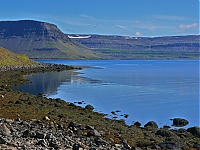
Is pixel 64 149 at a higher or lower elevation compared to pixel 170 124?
higher

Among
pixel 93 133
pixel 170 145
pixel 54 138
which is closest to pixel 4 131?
pixel 54 138

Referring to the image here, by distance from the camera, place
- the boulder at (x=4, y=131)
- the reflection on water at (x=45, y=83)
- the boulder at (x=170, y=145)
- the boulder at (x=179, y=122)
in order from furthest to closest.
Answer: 1. the reflection on water at (x=45, y=83)
2. the boulder at (x=179, y=122)
3. the boulder at (x=170, y=145)
4. the boulder at (x=4, y=131)

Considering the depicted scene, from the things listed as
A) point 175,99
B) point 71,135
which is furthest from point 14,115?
point 175,99

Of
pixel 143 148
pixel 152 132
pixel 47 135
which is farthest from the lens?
pixel 152 132

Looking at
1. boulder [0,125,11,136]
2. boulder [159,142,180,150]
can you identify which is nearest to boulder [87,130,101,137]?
boulder [159,142,180,150]

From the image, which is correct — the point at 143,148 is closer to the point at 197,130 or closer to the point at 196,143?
the point at 196,143

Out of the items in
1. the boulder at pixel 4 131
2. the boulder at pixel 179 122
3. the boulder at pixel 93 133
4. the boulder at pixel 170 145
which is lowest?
the boulder at pixel 179 122

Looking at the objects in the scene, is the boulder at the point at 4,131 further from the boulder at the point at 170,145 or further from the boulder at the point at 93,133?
the boulder at the point at 170,145

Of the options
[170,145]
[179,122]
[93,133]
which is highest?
[93,133]

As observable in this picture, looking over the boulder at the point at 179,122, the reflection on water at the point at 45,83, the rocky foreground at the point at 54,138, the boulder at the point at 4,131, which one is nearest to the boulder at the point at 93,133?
the rocky foreground at the point at 54,138

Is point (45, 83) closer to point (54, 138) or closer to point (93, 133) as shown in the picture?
point (93, 133)

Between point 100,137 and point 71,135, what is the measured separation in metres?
1.70

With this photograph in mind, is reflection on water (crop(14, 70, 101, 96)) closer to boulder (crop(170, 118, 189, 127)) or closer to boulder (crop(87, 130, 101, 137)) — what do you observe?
boulder (crop(170, 118, 189, 127))

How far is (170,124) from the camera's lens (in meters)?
31.6
